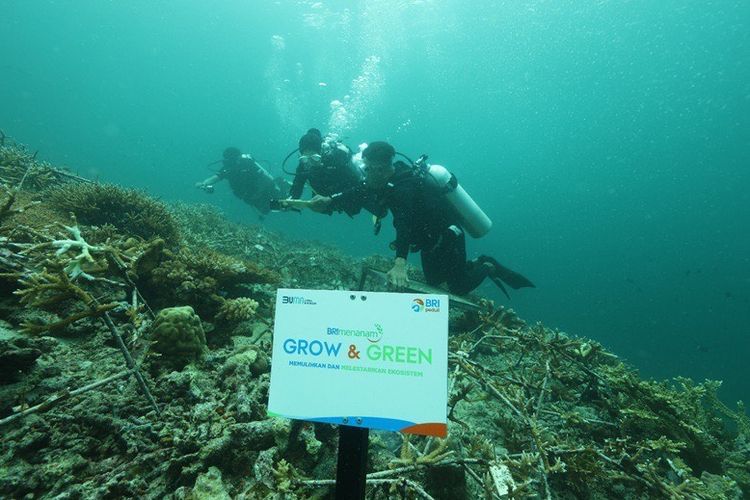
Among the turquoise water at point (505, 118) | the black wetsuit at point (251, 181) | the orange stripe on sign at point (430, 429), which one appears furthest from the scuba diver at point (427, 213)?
the turquoise water at point (505, 118)

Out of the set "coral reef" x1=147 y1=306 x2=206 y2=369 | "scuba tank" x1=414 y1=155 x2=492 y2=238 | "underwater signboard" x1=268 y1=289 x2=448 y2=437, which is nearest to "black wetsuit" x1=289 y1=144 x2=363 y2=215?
"scuba tank" x1=414 y1=155 x2=492 y2=238

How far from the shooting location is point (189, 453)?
2.17 metres

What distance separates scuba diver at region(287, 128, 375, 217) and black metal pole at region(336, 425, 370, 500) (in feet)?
24.1

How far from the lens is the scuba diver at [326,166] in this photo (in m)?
8.52

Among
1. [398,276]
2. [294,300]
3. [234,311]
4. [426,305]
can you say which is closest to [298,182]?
[398,276]

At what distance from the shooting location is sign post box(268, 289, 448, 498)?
1523 millimetres

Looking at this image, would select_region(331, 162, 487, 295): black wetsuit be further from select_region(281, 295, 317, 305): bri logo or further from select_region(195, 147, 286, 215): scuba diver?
select_region(195, 147, 286, 215): scuba diver

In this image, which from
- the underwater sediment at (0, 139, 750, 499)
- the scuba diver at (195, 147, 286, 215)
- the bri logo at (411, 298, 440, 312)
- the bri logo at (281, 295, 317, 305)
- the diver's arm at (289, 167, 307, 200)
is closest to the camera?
the bri logo at (411, 298, 440, 312)

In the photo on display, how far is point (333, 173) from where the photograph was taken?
8.62 metres

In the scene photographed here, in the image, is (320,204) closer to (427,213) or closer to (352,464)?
(427,213)

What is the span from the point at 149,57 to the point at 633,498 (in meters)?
166

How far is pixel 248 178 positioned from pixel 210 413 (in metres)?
16.8

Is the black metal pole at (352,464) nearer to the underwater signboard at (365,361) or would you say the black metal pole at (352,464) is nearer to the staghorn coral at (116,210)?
the underwater signboard at (365,361)

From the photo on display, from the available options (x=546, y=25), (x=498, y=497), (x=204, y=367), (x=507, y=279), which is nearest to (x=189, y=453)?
(x=204, y=367)
